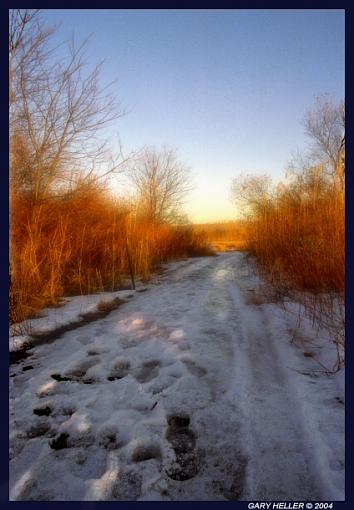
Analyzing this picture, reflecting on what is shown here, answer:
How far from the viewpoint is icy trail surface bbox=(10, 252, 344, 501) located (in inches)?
48.7

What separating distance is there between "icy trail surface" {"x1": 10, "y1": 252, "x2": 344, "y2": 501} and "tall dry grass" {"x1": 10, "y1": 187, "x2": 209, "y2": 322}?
114cm

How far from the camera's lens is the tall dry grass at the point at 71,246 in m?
3.71

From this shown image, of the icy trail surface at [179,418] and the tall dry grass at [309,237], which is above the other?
the tall dry grass at [309,237]

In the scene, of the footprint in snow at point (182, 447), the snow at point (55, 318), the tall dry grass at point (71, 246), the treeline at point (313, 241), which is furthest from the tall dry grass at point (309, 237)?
the tall dry grass at point (71, 246)

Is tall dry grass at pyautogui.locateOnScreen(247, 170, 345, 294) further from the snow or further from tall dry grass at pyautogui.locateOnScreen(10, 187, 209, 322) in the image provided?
tall dry grass at pyautogui.locateOnScreen(10, 187, 209, 322)

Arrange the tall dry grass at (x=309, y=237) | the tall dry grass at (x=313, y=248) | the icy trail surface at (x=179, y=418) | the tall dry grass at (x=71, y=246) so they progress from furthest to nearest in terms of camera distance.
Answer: the tall dry grass at (x=71, y=246), the tall dry grass at (x=309, y=237), the tall dry grass at (x=313, y=248), the icy trail surface at (x=179, y=418)

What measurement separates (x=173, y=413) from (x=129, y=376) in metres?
0.58

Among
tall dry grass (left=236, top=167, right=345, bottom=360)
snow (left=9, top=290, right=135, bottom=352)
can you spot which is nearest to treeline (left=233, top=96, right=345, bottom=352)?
tall dry grass (left=236, top=167, right=345, bottom=360)

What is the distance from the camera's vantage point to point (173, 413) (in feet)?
5.60

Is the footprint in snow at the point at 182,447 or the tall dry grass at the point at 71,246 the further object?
the tall dry grass at the point at 71,246

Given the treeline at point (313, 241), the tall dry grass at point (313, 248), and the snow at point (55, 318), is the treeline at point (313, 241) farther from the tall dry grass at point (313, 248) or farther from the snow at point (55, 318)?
the snow at point (55, 318)

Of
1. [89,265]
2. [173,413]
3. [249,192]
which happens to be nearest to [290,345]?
[173,413]

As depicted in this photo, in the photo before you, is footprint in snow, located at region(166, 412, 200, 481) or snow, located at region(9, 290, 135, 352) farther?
snow, located at region(9, 290, 135, 352)

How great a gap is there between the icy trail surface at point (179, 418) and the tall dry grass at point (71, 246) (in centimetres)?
114
